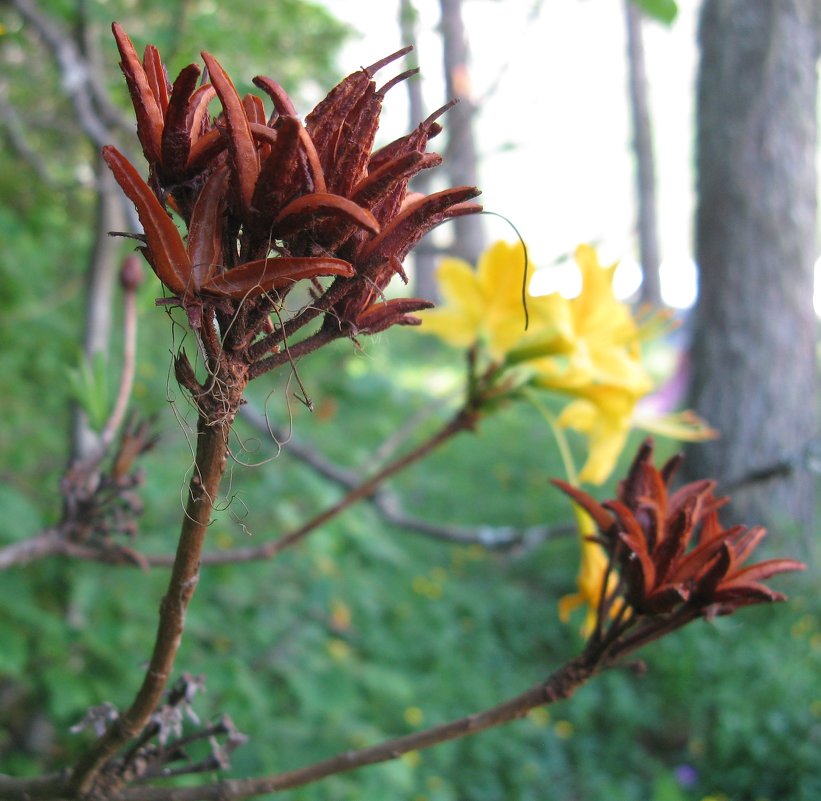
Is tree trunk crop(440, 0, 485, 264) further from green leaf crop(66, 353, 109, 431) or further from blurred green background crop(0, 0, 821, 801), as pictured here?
green leaf crop(66, 353, 109, 431)

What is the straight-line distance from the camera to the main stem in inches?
18.2

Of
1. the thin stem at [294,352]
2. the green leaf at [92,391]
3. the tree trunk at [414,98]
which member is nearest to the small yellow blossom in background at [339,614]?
the tree trunk at [414,98]

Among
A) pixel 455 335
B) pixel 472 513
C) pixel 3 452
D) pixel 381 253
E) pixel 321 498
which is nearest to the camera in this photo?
pixel 381 253

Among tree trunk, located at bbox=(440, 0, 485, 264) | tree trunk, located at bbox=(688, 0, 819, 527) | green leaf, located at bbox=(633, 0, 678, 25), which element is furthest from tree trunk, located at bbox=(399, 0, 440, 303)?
tree trunk, located at bbox=(688, 0, 819, 527)

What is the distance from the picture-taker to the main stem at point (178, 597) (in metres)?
0.46

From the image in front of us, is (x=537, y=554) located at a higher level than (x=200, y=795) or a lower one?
lower

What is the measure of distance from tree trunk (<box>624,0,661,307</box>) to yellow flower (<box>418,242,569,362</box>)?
9.63 m

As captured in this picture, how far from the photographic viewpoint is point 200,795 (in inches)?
23.1

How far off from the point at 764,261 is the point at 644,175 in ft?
22.4

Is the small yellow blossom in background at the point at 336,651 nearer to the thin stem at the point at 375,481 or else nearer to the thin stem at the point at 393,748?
the thin stem at the point at 375,481

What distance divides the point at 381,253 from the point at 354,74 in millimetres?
107

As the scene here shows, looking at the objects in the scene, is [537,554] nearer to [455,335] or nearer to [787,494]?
[787,494]

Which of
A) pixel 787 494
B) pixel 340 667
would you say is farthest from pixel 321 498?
pixel 787 494

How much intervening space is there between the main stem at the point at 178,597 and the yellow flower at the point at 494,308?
634mm
